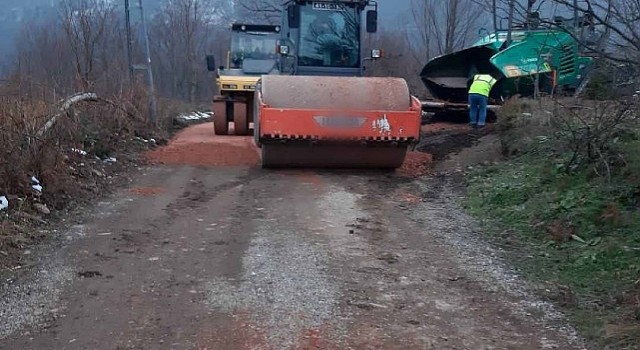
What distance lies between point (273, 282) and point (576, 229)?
2.86m

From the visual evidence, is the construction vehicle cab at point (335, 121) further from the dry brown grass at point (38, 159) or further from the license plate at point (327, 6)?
the license plate at point (327, 6)

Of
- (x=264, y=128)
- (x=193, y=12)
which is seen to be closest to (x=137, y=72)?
(x=264, y=128)

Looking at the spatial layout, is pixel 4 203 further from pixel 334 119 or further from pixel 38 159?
pixel 334 119

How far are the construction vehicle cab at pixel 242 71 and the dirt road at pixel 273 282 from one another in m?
8.94

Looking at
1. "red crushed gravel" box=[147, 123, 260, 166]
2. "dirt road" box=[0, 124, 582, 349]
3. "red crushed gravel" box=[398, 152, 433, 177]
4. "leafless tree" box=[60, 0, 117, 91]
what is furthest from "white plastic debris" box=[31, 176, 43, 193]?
"leafless tree" box=[60, 0, 117, 91]

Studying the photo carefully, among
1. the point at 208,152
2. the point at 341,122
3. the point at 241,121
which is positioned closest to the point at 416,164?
the point at 341,122

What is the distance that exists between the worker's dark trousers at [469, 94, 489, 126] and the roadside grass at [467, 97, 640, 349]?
5096mm

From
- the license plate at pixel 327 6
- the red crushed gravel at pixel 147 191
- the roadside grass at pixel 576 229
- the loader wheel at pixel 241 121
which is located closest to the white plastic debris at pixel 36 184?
the red crushed gravel at pixel 147 191

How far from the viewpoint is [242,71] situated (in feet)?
65.8

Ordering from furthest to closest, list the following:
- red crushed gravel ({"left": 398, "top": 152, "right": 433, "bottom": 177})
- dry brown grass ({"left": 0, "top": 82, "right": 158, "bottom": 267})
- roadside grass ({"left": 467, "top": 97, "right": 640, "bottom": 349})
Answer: red crushed gravel ({"left": 398, "top": 152, "right": 433, "bottom": 177}), dry brown grass ({"left": 0, "top": 82, "right": 158, "bottom": 267}), roadside grass ({"left": 467, "top": 97, "right": 640, "bottom": 349})

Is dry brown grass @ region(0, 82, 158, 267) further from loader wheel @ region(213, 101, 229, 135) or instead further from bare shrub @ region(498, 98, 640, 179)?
loader wheel @ region(213, 101, 229, 135)

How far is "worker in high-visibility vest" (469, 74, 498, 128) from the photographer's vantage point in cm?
1491

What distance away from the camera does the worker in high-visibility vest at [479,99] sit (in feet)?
48.9

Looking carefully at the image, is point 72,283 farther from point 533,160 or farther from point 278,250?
point 533,160
